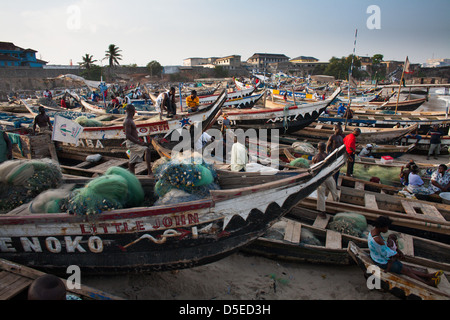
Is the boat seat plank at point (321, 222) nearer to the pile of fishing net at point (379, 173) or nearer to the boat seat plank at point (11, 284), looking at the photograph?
the pile of fishing net at point (379, 173)

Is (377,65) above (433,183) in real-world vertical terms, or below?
above

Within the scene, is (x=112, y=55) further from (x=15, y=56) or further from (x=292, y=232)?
(x=292, y=232)

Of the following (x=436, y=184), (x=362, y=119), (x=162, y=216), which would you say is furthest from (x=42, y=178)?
(x=362, y=119)

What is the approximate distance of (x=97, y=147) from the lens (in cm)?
859

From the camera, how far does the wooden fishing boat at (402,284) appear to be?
10.9ft

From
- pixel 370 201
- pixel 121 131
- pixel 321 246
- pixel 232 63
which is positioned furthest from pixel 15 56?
pixel 321 246

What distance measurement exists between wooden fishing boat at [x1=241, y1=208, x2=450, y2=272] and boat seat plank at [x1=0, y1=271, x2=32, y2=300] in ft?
10.4

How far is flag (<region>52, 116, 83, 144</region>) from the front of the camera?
604 centimetres

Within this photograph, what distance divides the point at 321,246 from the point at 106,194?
136 inches

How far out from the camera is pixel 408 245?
14.6ft

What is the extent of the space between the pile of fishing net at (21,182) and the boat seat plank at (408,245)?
19.5 feet

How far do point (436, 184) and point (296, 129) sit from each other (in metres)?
7.22
